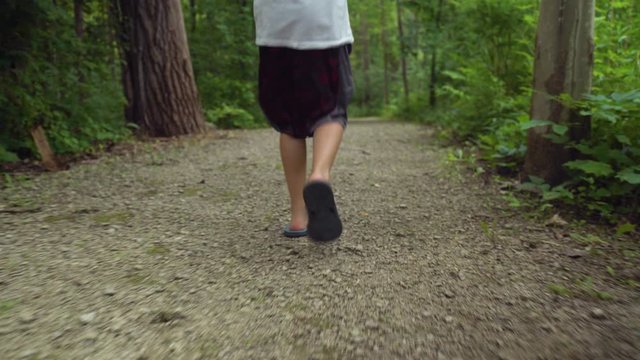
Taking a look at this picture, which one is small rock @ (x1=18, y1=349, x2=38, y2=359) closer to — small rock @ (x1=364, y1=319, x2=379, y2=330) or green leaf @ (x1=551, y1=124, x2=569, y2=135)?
small rock @ (x1=364, y1=319, x2=379, y2=330)

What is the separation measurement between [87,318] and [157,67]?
5011 mm

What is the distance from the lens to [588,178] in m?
2.87

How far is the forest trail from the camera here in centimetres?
Result: 147

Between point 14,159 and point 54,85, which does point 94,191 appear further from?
point 54,85

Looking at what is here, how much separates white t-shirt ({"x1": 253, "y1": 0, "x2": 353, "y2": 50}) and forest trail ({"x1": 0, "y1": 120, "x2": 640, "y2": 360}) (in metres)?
1.04

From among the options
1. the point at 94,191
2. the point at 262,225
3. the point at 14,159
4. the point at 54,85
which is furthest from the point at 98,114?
the point at 262,225

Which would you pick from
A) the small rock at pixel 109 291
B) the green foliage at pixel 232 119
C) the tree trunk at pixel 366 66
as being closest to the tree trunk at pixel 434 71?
the green foliage at pixel 232 119

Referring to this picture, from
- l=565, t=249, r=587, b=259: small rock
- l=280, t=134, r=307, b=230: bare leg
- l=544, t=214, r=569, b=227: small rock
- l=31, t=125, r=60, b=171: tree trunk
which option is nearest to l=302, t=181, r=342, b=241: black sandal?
l=280, t=134, r=307, b=230: bare leg

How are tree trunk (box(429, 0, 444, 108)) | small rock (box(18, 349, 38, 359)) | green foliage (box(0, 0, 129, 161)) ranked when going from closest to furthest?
small rock (box(18, 349, 38, 359)) < green foliage (box(0, 0, 129, 161)) < tree trunk (box(429, 0, 444, 108))

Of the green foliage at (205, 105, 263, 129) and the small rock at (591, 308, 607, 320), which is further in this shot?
the green foliage at (205, 105, 263, 129)

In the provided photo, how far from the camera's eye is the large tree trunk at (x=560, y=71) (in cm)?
297

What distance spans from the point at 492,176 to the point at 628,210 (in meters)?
1.25

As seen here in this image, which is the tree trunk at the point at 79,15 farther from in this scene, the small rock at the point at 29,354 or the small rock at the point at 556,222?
the small rock at the point at 556,222

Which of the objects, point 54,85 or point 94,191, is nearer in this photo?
point 94,191
